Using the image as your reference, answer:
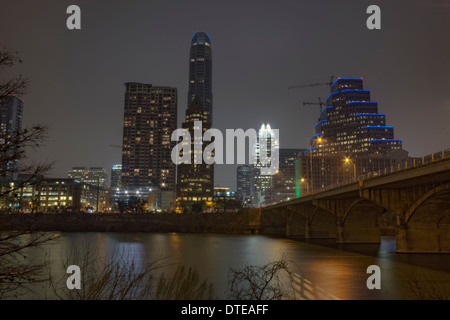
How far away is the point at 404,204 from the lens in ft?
159

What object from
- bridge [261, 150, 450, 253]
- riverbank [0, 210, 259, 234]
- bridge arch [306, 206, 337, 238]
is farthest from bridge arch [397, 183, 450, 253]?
riverbank [0, 210, 259, 234]

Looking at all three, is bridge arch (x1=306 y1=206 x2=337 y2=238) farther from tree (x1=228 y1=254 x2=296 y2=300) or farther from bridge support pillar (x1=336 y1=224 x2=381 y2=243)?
tree (x1=228 y1=254 x2=296 y2=300)

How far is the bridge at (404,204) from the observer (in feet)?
127

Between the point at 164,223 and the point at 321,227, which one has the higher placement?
the point at 321,227

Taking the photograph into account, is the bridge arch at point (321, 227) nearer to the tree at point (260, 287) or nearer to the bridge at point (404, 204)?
the bridge at point (404, 204)

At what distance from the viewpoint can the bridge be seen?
1519 inches

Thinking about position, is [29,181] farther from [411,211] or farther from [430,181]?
[411,211]

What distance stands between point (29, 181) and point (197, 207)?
179403 millimetres

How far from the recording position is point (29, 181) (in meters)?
10.5

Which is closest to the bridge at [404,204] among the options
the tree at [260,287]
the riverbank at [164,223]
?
the tree at [260,287]

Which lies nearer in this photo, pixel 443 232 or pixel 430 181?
pixel 430 181

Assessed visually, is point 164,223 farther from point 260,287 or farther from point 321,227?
point 260,287

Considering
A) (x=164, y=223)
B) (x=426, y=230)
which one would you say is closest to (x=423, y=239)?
(x=426, y=230)
